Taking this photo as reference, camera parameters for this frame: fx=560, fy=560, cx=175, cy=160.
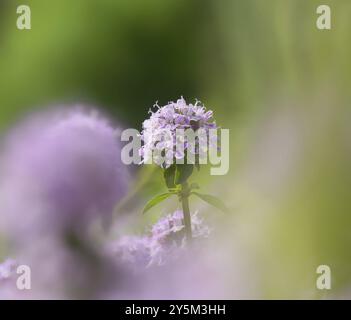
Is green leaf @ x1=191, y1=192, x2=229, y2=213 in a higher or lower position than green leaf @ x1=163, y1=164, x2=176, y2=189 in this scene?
lower

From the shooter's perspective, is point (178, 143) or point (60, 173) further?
point (60, 173)

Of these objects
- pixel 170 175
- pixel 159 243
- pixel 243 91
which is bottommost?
pixel 159 243

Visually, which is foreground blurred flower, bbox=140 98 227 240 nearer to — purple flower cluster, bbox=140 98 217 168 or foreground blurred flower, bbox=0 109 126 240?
purple flower cluster, bbox=140 98 217 168

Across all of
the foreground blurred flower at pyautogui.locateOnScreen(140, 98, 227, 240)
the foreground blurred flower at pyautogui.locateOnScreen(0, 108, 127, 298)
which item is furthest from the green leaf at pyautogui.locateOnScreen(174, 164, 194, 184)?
the foreground blurred flower at pyautogui.locateOnScreen(0, 108, 127, 298)

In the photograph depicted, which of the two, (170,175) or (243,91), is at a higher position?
(243,91)

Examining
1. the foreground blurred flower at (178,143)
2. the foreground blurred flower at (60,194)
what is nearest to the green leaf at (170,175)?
the foreground blurred flower at (178,143)

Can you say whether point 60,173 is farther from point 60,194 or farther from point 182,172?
point 182,172

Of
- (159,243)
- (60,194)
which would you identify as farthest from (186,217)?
(60,194)
